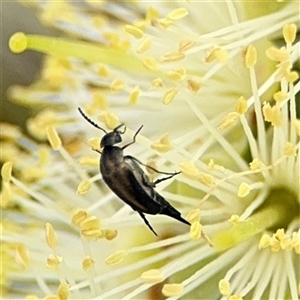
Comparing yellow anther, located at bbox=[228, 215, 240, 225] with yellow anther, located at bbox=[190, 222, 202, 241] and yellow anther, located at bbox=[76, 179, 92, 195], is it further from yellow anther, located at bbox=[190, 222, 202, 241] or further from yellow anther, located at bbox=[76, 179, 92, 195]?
yellow anther, located at bbox=[76, 179, 92, 195]

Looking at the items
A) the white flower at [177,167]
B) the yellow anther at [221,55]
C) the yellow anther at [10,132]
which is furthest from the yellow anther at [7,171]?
the yellow anther at [221,55]

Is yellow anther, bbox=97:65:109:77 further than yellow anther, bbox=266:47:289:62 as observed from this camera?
Yes

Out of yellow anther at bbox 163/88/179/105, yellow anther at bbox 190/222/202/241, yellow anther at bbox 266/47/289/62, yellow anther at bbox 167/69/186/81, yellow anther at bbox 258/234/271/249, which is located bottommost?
yellow anther at bbox 258/234/271/249

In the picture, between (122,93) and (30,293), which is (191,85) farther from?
(30,293)

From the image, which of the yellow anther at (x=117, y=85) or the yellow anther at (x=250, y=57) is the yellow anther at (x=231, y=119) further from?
the yellow anther at (x=117, y=85)

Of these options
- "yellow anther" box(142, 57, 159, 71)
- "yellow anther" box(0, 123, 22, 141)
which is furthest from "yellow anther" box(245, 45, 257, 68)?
"yellow anther" box(0, 123, 22, 141)

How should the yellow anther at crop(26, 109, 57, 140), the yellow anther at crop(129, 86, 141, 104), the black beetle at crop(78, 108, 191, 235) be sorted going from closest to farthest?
the black beetle at crop(78, 108, 191, 235)
the yellow anther at crop(129, 86, 141, 104)
the yellow anther at crop(26, 109, 57, 140)

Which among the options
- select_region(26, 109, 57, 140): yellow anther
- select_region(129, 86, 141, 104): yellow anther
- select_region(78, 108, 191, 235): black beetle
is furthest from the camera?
select_region(26, 109, 57, 140): yellow anther
